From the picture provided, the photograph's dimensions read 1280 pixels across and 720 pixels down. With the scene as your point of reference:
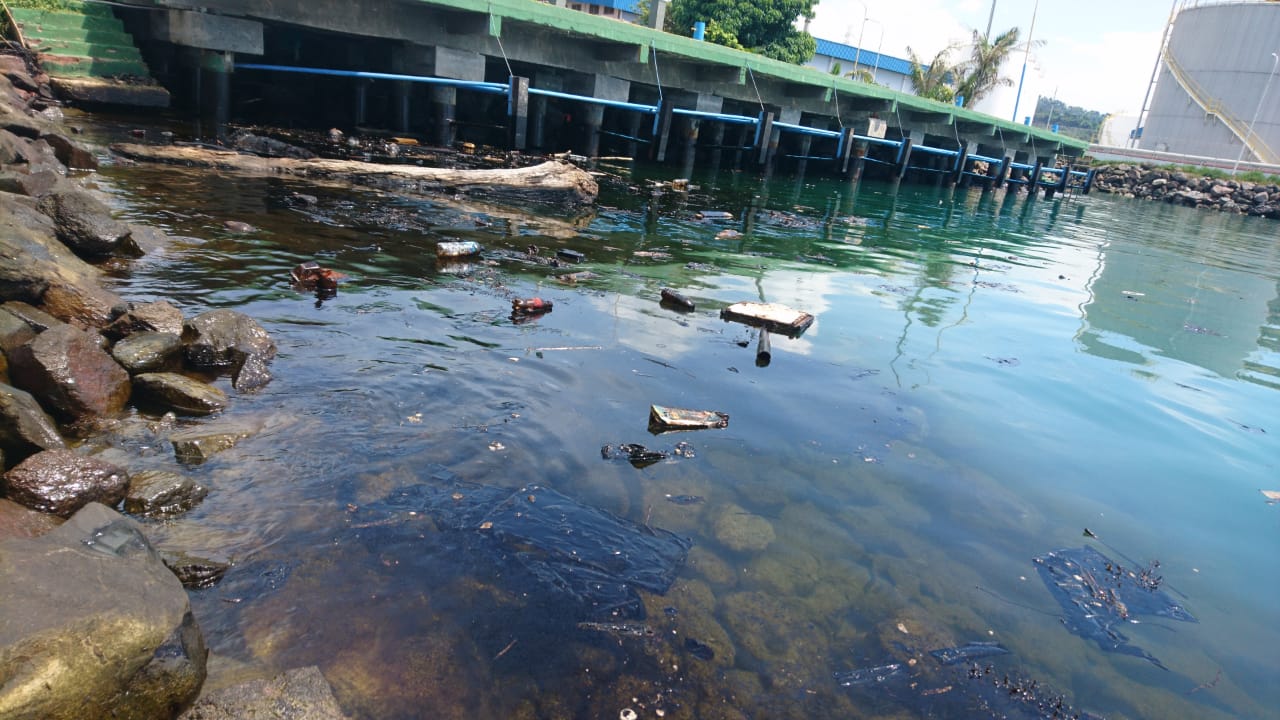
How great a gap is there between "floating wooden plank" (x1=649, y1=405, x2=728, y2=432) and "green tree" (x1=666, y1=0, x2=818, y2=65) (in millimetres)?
36096

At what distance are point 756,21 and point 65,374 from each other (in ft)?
134

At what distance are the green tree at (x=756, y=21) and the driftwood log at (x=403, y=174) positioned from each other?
2826 cm

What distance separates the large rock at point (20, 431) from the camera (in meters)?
2.93

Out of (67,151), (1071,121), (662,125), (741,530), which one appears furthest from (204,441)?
(1071,121)

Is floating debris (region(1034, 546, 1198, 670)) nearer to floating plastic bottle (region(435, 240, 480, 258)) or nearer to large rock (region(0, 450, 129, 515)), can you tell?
large rock (region(0, 450, 129, 515))

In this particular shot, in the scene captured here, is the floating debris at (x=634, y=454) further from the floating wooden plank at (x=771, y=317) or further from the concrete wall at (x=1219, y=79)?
the concrete wall at (x=1219, y=79)

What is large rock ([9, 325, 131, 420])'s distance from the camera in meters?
3.46

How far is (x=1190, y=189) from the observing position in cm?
4047

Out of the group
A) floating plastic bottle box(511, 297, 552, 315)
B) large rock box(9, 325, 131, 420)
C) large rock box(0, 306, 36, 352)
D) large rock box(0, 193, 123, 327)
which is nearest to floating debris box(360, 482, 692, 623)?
large rock box(9, 325, 131, 420)

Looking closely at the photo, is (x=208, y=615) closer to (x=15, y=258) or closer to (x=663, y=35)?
(x=15, y=258)

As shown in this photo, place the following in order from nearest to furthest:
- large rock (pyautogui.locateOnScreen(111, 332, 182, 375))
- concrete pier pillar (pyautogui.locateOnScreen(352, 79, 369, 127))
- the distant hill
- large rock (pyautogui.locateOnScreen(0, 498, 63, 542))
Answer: large rock (pyautogui.locateOnScreen(0, 498, 63, 542))
large rock (pyautogui.locateOnScreen(111, 332, 182, 375))
concrete pier pillar (pyautogui.locateOnScreen(352, 79, 369, 127))
the distant hill

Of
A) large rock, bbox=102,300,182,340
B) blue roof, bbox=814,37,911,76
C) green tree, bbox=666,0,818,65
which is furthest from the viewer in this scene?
blue roof, bbox=814,37,911,76

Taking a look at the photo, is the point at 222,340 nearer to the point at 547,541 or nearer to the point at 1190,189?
the point at 547,541

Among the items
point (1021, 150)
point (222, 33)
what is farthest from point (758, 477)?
point (1021, 150)
